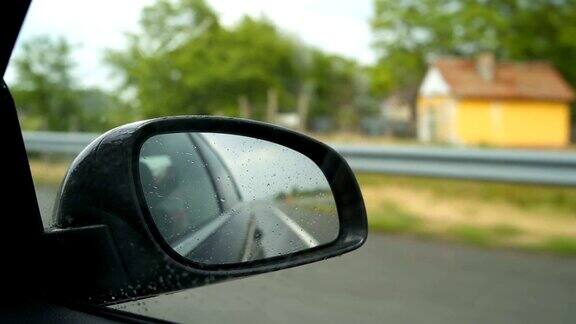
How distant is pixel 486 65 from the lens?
4.34 metres

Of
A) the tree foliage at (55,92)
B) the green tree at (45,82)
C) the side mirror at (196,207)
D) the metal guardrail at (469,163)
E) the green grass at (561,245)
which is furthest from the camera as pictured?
the metal guardrail at (469,163)

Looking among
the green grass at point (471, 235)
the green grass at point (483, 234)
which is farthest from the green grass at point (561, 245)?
the green grass at point (471, 235)

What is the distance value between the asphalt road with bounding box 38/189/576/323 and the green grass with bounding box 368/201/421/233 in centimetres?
45

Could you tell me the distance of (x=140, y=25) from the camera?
131 inches

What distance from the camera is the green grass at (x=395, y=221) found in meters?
Answer: 6.11

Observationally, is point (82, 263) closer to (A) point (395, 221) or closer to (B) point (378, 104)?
(B) point (378, 104)

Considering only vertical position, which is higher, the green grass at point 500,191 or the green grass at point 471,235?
the green grass at point 500,191

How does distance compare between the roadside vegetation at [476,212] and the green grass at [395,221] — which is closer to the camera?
the roadside vegetation at [476,212]

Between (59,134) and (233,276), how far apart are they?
9.67 ft

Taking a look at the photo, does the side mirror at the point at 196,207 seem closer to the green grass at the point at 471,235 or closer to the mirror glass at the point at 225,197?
the mirror glass at the point at 225,197

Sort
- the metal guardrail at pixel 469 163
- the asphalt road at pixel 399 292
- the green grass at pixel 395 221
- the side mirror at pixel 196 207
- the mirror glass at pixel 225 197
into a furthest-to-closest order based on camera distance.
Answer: the green grass at pixel 395 221 < the metal guardrail at pixel 469 163 < the asphalt road at pixel 399 292 < the mirror glass at pixel 225 197 < the side mirror at pixel 196 207

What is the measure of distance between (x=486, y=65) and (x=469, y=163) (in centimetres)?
179

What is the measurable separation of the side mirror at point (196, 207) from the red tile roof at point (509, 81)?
7.60 feet

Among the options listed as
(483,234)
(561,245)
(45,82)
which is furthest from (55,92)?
(561,245)
